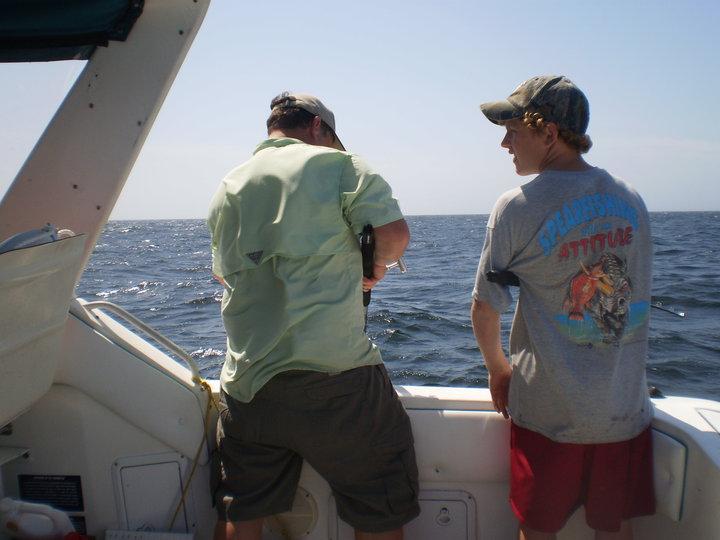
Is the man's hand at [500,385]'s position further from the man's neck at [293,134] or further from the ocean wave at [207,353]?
the ocean wave at [207,353]

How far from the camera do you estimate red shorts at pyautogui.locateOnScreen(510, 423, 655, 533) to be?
183cm

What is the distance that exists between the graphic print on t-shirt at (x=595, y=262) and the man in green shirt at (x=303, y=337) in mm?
444

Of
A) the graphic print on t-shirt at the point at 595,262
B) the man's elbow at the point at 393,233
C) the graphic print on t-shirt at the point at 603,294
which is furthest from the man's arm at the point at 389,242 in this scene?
the graphic print on t-shirt at the point at 603,294

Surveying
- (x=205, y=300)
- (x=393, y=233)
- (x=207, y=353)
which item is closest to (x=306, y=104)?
(x=393, y=233)

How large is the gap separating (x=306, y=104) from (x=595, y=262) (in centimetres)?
99

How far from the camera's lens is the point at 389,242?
1.88 metres

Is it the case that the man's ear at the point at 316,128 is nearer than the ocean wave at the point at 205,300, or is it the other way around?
the man's ear at the point at 316,128

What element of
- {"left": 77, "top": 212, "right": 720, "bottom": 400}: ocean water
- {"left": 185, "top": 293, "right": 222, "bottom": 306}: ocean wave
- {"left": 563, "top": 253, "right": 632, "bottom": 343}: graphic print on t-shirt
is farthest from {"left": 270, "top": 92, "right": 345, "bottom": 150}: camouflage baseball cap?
{"left": 185, "top": 293, "right": 222, "bottom": 306}: ocean wave

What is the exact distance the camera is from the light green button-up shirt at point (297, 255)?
180 centimetres

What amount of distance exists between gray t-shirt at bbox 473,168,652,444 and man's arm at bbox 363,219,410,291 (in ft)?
0.88

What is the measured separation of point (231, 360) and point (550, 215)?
40.6 inches

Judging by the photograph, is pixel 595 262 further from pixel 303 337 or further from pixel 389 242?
pixel 303 337

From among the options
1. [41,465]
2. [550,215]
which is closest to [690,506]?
[550,215]

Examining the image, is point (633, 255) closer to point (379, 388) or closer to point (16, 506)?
point (379, 388)
